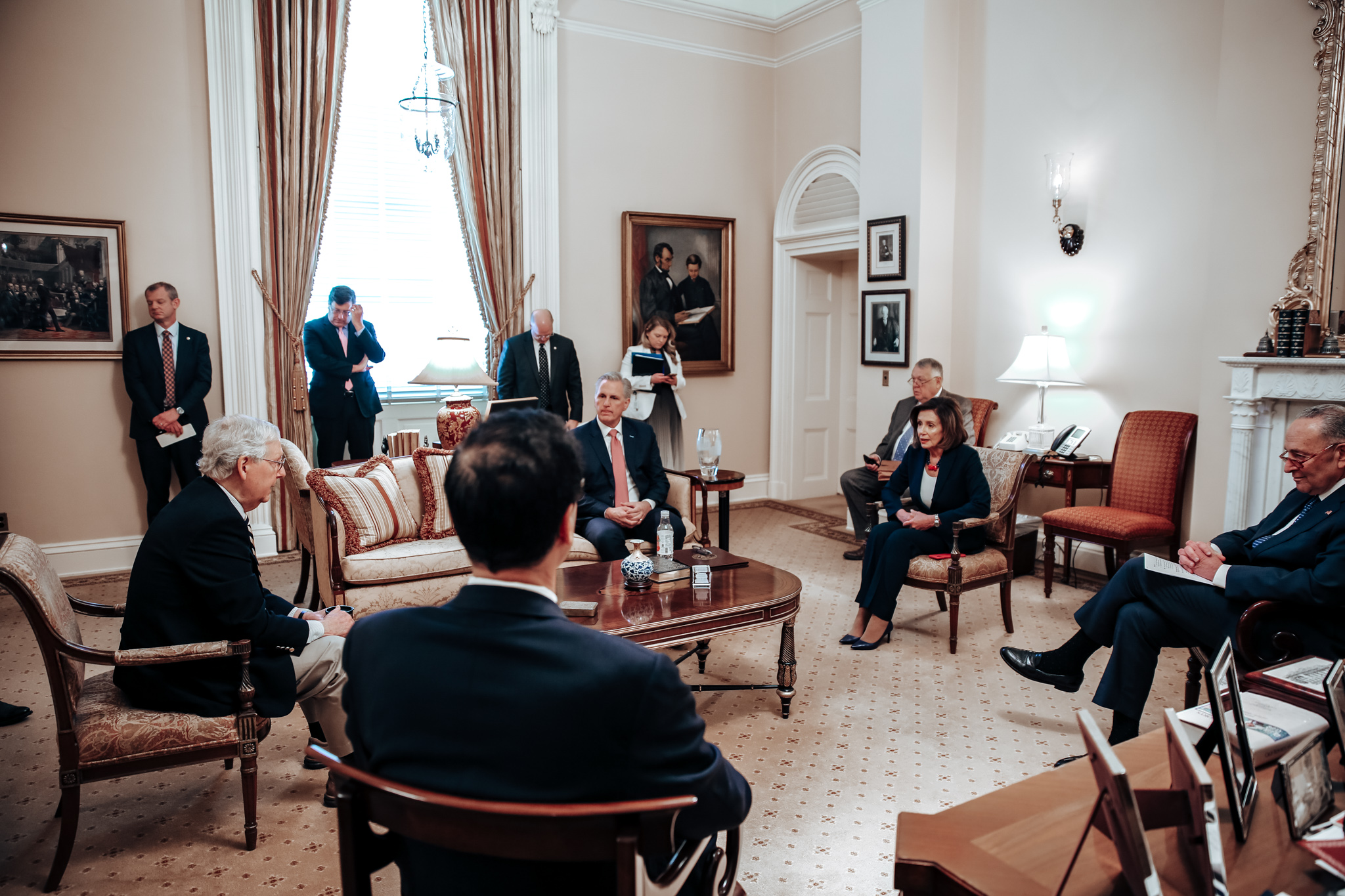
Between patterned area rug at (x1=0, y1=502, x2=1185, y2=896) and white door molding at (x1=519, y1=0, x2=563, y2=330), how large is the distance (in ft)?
12.8

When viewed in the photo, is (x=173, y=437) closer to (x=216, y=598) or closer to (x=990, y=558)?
(x=216, y=598)

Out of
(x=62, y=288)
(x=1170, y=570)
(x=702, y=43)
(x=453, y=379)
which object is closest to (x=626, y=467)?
(x=453, y=379)

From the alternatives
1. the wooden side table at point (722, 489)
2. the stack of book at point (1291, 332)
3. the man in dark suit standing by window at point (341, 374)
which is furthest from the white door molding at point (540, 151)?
the stack of book at point (1291, 332)

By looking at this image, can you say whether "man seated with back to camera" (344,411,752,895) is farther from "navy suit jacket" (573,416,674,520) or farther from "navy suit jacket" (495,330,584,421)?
"navy suit jacket" (495,330,584,421)

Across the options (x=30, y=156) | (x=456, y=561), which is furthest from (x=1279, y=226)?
(x=30, y=156)

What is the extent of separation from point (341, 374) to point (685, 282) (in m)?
3.26

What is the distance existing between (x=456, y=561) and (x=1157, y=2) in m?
5.53

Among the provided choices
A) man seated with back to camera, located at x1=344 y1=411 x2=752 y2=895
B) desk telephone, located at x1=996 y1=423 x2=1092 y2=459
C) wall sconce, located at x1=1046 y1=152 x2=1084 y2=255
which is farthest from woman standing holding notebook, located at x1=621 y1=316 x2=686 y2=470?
man seated with back to camera, located at x1=344 y1=411 x2=752 y2=895

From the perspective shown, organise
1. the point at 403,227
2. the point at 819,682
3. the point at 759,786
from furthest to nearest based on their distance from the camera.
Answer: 1. the point at 403,227
2. the point at 819,682
3. the point at 759,786

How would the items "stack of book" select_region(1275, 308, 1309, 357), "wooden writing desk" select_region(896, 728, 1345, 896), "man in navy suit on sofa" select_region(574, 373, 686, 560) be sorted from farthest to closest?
"man in navy suit on sofa" select_region(574, 373, 686, 560) → "stack of book" select_region(1275, 308, 1309, 357) → "wooden writing desk" select_region(896, 728, 1345, 896)

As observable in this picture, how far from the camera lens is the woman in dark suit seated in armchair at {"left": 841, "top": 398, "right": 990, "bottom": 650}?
450 cm

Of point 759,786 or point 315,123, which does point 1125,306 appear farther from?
point 315,123

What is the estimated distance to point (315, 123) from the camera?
6355 mm

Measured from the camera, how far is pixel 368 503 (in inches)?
178
